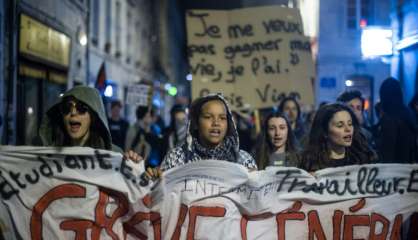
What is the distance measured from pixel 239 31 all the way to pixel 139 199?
520 centimetres

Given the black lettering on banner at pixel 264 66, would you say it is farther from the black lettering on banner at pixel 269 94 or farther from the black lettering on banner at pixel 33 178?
the black lettering on banner at pixel 33 178

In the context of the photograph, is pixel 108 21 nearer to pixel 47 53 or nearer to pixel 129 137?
pixel 47 53

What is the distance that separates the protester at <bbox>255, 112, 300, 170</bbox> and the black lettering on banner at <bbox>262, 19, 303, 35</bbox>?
271 cm

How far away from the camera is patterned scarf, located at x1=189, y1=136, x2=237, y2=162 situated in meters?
4.61

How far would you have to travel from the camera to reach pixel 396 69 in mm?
17516

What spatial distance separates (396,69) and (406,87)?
3.59 ft

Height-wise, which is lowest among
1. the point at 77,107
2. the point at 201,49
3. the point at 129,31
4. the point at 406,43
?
the point at 77,107

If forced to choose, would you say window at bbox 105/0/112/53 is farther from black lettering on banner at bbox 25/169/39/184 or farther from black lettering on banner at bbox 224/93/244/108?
black lettering on banner at bbox 25/169/39/184

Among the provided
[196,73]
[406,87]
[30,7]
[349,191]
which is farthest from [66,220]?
[406,87]

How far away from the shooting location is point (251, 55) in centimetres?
891

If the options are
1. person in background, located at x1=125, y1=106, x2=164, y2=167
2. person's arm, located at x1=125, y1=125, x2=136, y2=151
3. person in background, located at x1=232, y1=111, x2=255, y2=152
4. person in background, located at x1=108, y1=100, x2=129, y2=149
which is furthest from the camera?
person in background, located at x1=108, y1=100, x2=129, y2=149

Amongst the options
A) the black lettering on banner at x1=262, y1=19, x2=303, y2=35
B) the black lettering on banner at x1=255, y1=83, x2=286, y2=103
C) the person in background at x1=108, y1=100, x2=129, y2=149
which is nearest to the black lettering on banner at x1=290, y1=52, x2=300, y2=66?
the black lettering on banner at x1=262, y1=19, x2=303, y2=35

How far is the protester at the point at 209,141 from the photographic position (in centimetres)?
460

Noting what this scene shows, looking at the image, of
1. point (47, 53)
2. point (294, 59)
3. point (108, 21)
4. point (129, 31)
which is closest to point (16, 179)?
point (294, 59)
